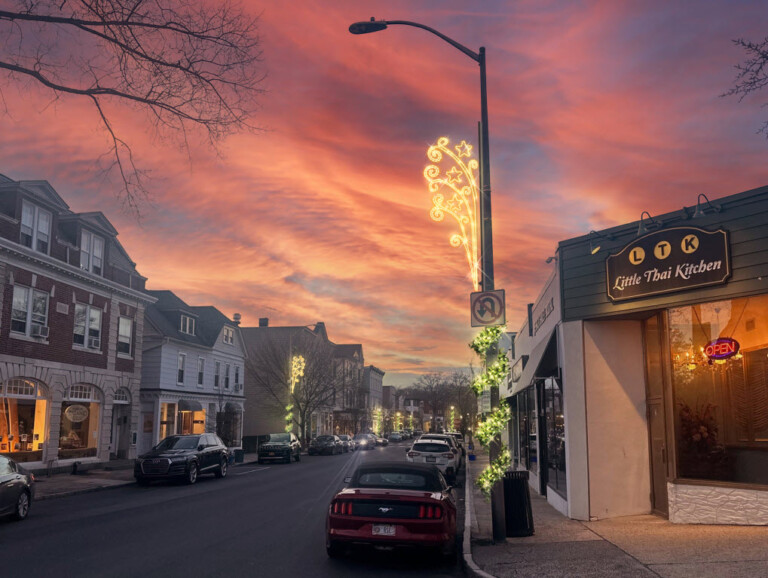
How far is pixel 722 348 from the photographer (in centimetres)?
1181

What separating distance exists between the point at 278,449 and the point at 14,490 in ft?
80.4

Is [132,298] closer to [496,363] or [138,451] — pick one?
[138,451]

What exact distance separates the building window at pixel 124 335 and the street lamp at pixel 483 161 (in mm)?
26999

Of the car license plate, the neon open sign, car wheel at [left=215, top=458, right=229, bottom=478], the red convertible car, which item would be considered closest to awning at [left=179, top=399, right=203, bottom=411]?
car wheel at [left=215, top=458, right=229, bottom=478]

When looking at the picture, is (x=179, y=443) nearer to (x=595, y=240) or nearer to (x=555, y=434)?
Answer: (x=555, y=434)

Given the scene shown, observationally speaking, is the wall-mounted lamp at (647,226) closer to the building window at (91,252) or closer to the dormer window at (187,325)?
the building window at (91,252)

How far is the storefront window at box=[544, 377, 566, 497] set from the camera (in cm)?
1515

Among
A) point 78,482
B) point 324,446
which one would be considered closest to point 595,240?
point 78,482

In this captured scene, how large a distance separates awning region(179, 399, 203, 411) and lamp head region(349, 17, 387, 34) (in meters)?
35.1

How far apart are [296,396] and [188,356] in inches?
632

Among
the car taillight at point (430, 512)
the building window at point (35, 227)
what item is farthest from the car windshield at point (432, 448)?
the building window at point (35, 227)

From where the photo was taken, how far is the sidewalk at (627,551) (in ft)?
27.2

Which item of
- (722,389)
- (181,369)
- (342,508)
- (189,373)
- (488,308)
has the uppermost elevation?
(181,369)

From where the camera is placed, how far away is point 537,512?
14.8m
